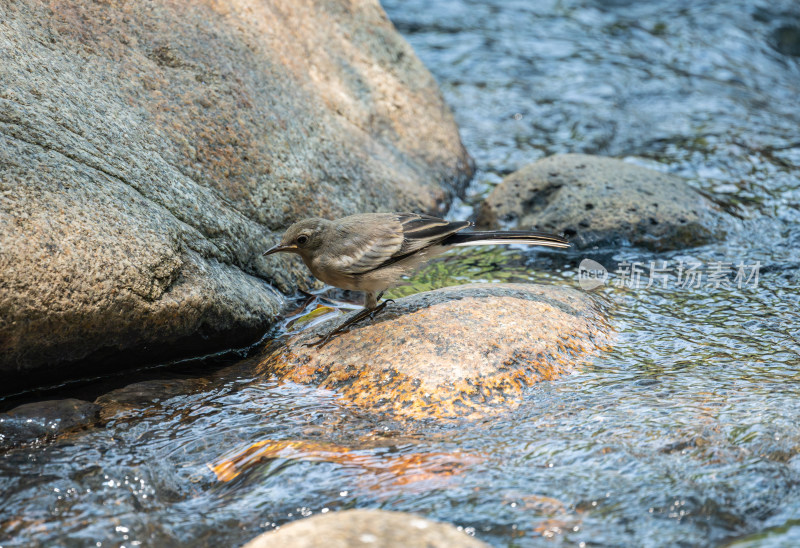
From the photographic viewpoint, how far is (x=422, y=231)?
243 inches

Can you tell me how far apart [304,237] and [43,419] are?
7.19 ft

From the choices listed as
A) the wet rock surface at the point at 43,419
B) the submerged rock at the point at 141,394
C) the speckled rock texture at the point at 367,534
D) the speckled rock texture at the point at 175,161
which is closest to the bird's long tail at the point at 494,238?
the speckled rock texture at the point at 175,161

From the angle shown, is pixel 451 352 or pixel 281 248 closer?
pixel 451 352

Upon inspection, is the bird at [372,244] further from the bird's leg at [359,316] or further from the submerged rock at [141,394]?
the submerged rock at [141,394]

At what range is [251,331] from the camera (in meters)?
5.98

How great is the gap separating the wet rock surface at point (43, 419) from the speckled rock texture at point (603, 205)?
4686 mm

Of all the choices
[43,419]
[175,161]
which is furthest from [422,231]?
[43,419]

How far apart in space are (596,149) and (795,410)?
248 inches

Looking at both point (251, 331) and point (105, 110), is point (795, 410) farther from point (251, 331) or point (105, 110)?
point (105, 110)

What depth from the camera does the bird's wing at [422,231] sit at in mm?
6102

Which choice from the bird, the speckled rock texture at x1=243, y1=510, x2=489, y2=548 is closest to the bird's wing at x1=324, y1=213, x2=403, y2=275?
the bird

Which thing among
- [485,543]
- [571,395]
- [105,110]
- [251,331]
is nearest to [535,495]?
[485,543]

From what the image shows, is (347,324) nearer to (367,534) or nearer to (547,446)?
(547,446)

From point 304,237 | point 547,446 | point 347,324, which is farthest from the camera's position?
point 304,237
